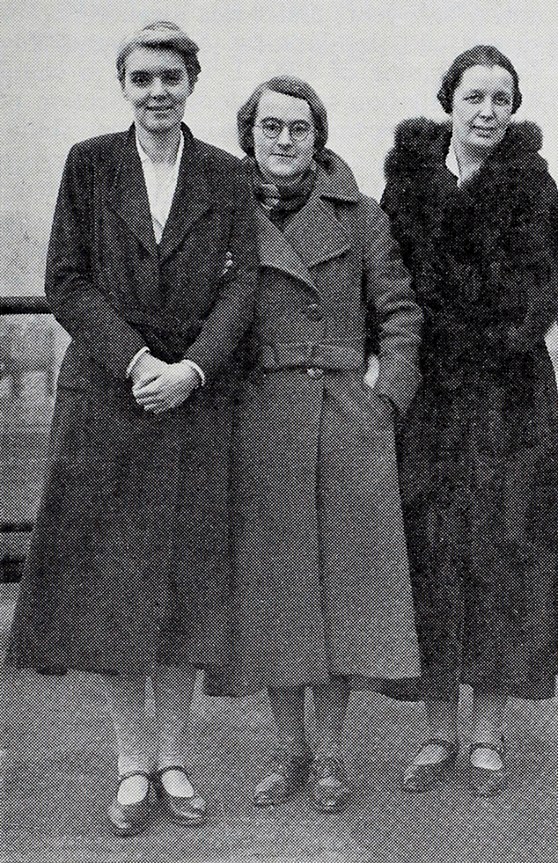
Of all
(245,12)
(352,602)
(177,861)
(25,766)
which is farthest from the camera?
(245,12)

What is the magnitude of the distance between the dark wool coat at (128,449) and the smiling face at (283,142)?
0.61ft

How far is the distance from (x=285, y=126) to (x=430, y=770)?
5.85 ft

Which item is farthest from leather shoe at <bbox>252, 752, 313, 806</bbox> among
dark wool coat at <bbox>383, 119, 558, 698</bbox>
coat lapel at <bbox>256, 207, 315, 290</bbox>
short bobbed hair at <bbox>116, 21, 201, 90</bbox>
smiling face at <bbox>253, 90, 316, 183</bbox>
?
short bobbed hair at <bbox>116, 21, 201, 90</bbox>

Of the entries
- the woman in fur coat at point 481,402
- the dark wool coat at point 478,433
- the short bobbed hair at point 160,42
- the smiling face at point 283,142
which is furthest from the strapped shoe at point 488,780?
the short bobbed hair at point 160,42

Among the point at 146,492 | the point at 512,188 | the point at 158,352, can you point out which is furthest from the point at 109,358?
the point at 512,188

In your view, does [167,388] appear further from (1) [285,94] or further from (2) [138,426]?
(1) [285,94]

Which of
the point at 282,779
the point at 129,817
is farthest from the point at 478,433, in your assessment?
the point at 129,817

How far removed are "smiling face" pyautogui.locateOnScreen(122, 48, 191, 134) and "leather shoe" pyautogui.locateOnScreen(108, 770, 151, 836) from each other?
1.68m

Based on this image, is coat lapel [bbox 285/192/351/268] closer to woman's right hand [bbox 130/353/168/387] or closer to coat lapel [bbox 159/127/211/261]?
coat lapel [bbox 159/127/211/261]

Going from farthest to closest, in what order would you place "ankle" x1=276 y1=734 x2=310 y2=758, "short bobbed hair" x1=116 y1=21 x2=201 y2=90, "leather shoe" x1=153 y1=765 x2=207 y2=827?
"ankle" x1=276 y1=734 x2=310 y2=758 → "leather shoe" x1=153 y1=765 x2=207 y2=827 → "short bobbed hair" x1=116 y1=21 x2=201 y2=90

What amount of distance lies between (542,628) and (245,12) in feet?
9.08

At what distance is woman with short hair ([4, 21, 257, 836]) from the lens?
8.96 ft

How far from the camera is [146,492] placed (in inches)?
109

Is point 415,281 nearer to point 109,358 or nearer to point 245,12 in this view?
point 109,358
